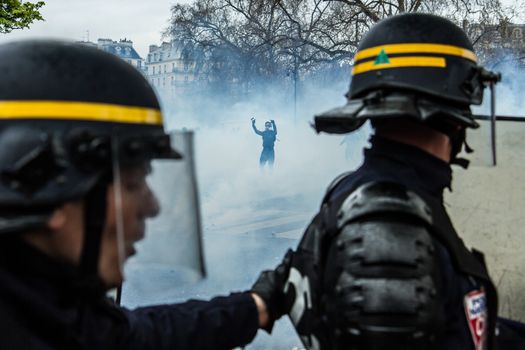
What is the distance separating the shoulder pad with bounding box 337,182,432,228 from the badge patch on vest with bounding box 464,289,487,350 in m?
0.25

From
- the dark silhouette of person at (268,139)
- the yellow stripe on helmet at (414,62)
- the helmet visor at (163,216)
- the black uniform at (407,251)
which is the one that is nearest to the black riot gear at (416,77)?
the yellow stripe on helmet at (414,62)

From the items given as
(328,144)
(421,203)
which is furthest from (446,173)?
(328,144)

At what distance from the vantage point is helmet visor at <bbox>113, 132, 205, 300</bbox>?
4.48ft

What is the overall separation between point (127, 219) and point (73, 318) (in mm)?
245

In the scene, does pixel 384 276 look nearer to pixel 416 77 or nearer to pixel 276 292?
pixel 276 292

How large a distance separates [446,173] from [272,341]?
300cm

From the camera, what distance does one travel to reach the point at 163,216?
4.58ft

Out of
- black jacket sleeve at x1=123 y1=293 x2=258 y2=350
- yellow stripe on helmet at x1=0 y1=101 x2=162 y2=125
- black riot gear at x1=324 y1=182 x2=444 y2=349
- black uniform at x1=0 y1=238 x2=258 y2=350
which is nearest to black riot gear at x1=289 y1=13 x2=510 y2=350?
black riot gear at x1=324 y1=182 x2=444 y2=349

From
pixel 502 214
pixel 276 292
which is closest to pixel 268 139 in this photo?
pixel 502 214

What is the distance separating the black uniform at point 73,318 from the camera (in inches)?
48.3

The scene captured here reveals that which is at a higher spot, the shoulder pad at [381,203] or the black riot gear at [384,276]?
the shoulder pad at [381,203]

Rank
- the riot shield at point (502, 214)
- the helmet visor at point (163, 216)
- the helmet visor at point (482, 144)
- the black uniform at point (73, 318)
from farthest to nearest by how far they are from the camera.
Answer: the riot shield at point (502, 214), the helmet visor at point (482, 144), the helmet visor at point (163, 216), the black uniform at point (73, 318)

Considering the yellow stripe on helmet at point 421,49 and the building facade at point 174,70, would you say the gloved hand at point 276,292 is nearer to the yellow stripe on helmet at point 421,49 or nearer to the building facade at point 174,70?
the yellow stripe on helmet at point 421,49

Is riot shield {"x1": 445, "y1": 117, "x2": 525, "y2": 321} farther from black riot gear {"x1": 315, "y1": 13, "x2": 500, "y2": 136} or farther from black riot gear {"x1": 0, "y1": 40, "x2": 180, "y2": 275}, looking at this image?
black riot gear {"x1": 0, "y1": 40, "x2": 180, "y2": 275}
